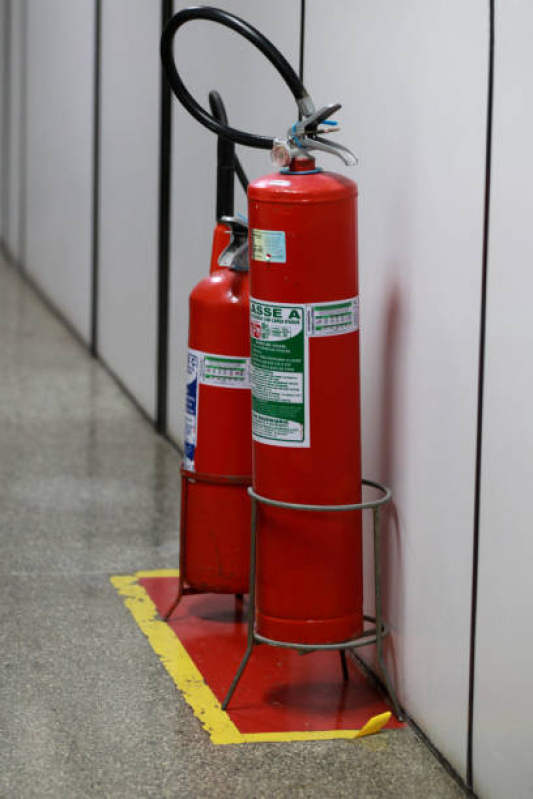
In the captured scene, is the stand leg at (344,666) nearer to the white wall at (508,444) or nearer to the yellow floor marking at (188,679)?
the yellow floor marking at (188,679)

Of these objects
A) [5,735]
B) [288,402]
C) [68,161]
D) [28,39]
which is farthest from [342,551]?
[28,39]

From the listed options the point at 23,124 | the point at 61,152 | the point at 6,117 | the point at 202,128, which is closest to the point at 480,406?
the point at 202,128

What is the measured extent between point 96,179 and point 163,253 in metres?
1.71

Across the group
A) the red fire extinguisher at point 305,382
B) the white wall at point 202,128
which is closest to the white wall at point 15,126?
the white wall at point 202,128

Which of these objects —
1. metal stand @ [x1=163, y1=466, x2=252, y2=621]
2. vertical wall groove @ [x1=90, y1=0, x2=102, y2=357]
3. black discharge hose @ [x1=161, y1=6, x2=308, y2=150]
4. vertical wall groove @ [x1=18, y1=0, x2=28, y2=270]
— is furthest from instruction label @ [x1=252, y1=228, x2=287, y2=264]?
vertical wall groove @ [x1=18, y1=0, x2=28, y2=270]

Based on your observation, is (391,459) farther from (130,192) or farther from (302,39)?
(130,192)

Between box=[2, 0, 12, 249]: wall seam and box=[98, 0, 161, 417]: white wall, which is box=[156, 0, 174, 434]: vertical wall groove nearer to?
box=[98, 0, 161, 417]: white wall

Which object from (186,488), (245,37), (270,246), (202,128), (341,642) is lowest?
(341,642)

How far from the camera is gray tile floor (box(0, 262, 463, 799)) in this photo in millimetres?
2846

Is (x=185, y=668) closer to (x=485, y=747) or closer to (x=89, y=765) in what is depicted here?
(x=89, y=765)

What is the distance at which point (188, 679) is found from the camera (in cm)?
336

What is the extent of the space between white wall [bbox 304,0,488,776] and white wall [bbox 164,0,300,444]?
0.65m

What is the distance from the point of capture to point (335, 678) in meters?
3.39

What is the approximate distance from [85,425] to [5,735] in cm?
306
